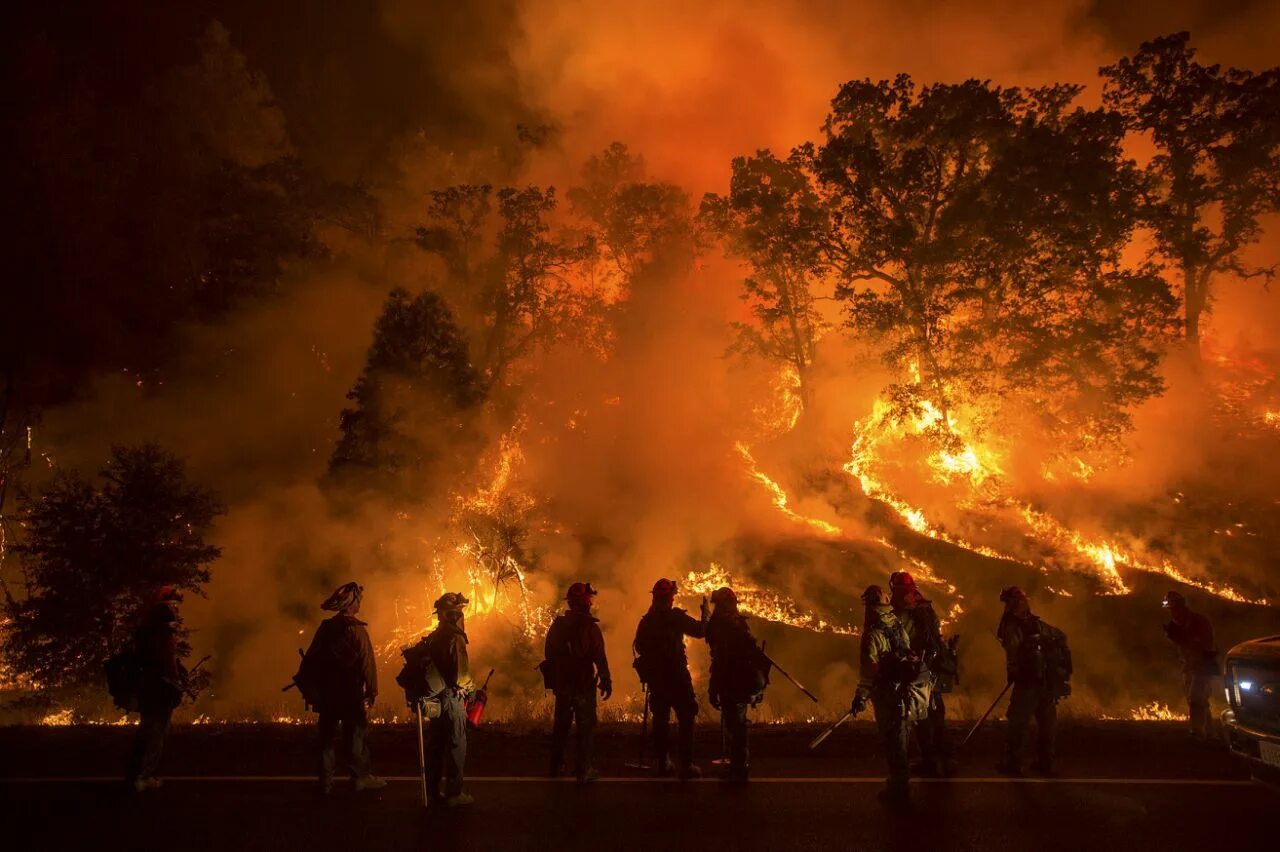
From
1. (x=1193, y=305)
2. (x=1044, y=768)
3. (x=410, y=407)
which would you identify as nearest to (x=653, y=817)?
(x=1044, y=768)

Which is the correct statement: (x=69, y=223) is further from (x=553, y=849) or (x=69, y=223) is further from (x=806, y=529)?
(x=553, y=849)

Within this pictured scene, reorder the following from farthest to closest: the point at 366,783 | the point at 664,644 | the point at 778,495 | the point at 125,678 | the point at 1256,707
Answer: the point at 778,495 < the point at 664,644 < the point at 125,678 < the point at 366,783 < the point at 1256,707

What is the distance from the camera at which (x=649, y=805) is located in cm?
671

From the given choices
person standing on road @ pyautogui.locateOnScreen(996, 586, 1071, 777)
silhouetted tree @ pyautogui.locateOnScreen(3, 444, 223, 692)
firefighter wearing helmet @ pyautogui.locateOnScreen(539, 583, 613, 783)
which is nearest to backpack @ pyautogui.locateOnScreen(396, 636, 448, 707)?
firefighter wearing helmet @ pyautogui.locateOnScreen(539, 583, 613, 783)

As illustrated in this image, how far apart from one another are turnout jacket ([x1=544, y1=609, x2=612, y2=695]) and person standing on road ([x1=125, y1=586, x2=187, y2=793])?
3426mm

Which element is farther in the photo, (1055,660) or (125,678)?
(1055,660)

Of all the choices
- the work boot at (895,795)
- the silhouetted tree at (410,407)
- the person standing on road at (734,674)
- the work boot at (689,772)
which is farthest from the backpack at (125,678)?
the silhouetted tree at (410,407)

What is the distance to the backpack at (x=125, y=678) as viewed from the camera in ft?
25.2

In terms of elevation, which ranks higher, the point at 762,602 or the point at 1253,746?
the point at 762,602

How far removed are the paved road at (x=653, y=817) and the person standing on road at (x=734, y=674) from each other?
33 centimetres

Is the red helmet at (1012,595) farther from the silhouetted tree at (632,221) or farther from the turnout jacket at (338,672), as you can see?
the silhouetted tree at (632,221)

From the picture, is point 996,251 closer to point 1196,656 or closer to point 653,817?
point 1196,656

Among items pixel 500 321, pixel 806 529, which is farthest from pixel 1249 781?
pixel 500 321

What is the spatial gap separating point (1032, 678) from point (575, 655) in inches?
169
